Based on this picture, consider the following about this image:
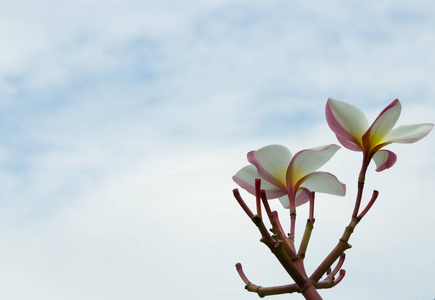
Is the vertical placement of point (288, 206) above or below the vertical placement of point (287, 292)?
above

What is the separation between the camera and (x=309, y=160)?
2.89 feet

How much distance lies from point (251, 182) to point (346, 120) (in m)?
0.18

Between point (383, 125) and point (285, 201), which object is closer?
point (383, 125)

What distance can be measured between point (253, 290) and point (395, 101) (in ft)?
1.16

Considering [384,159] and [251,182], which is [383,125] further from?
[251,182]

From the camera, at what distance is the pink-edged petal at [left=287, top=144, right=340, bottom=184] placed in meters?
Answer: 0.87

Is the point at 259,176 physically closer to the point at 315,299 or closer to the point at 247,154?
the point at 247,154

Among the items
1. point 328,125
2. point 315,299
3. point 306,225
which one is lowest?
point 315,299

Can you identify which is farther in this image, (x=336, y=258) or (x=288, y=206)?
(x=288, y=206)

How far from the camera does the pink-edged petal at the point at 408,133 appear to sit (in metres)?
0.89

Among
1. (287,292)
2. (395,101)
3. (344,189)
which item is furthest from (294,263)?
(395,101)

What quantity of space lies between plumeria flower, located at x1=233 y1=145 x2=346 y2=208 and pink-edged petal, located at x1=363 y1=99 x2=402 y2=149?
0.05 m

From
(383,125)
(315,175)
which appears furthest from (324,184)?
(383,125)

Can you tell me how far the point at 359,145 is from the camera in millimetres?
907
